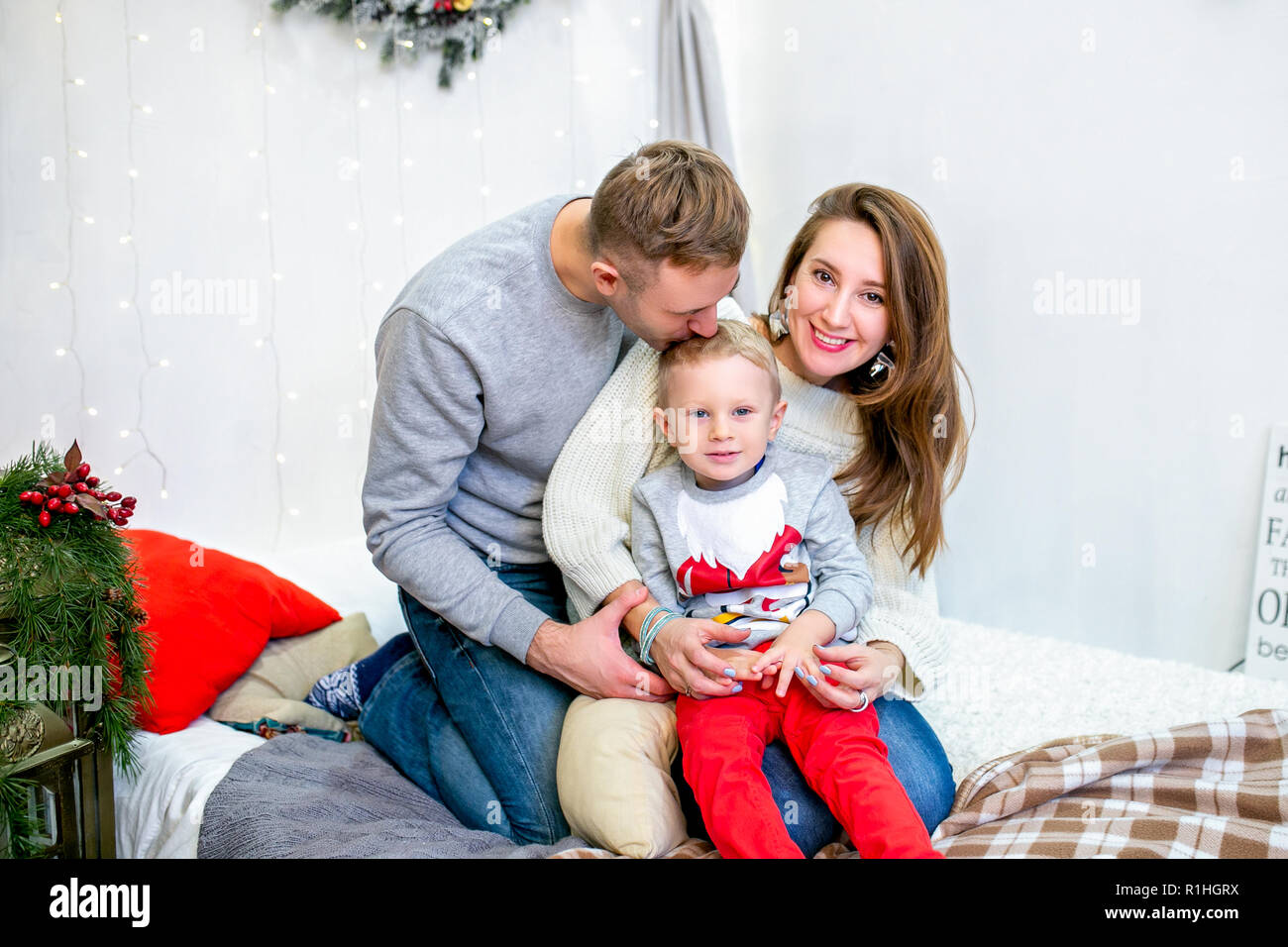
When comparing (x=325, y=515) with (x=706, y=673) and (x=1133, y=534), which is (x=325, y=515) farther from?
(x=1133, y=534)

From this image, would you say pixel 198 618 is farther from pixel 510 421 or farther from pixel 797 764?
pixel 797 764

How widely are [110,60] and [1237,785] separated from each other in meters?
2.67

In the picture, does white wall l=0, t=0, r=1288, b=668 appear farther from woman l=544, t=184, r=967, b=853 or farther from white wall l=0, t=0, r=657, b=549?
woman l=544, t=184, r=967, b=853

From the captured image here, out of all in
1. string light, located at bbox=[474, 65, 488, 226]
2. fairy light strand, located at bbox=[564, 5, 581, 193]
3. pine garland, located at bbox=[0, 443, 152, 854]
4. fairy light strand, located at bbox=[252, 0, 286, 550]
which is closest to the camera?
pine garland, located at bbox=[0, 443, 152, 854]

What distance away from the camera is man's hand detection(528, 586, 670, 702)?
4.74 feet

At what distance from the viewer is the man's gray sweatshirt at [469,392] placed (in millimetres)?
1468

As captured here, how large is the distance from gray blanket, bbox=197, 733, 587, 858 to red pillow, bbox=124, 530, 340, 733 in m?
0.20

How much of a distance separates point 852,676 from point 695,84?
7.37 feet

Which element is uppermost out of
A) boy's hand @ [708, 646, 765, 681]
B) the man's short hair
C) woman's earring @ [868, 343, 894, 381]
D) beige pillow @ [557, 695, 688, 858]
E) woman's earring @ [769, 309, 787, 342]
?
the man's short hair

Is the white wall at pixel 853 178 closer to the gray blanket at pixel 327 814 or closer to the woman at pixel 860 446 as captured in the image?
the woman at pixel 860 446

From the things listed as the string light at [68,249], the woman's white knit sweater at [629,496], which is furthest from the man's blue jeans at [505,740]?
the string light at [68,249]

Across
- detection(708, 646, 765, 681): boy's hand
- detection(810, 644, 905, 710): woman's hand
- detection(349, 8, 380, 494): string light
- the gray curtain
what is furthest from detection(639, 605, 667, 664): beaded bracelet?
the gray curtain

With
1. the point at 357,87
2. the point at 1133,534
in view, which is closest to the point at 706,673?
the point at 1133,534

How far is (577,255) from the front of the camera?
1511 mm
